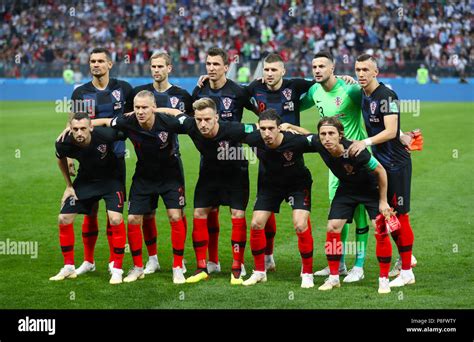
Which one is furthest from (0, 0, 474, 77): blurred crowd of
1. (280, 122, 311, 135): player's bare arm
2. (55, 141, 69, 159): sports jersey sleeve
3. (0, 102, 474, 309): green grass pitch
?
(280, 122, 311, 135): player's bare arm

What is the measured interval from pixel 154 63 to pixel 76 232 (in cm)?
379

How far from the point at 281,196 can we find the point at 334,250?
0.86m

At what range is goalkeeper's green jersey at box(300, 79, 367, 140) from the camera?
9.69 metres

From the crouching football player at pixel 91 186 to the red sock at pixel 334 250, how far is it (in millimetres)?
2240

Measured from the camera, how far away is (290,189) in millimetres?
9438

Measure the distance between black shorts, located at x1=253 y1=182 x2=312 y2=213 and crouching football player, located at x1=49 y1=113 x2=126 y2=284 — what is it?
5.12 ft

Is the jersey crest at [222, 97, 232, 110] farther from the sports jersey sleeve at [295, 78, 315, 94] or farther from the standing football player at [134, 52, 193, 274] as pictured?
the sports jersey sleeve at [295, 78, 315, 94]

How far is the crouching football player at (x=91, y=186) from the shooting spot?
31.3 feet

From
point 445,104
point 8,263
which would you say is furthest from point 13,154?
point 445,104

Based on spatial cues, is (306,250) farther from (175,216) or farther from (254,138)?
(175,216)

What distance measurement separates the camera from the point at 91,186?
980 centimetres

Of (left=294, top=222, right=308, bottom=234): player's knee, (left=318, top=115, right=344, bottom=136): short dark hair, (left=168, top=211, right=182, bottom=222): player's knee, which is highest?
(left=318, top=115, right=344, bottom=136): short dark hair

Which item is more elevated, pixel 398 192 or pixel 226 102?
pixel 226 102

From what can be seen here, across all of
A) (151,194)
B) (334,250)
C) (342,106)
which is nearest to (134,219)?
(151,194)
